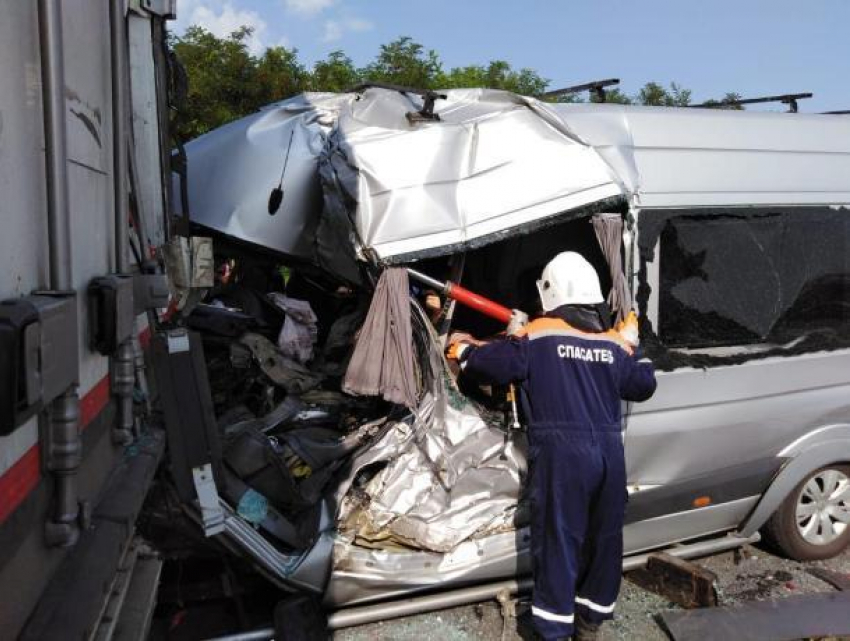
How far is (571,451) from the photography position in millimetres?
3314

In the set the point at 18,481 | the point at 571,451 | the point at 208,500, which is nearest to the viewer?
the point at 18,481

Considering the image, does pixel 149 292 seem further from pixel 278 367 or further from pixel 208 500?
pixel 278 367

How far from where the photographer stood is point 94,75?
5.86 feet

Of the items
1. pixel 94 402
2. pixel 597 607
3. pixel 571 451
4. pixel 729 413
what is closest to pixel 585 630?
pixel 597 607

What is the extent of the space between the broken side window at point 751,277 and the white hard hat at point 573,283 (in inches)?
13.1

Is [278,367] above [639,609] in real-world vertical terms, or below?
above

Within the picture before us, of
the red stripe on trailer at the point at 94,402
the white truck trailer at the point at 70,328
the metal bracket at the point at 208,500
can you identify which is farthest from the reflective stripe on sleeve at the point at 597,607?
the red stripe on trailer at the point at 94,402

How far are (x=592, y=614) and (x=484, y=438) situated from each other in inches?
37.1

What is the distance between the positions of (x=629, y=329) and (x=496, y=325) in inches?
40.1

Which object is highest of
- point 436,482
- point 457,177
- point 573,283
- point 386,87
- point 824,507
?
point 386,87

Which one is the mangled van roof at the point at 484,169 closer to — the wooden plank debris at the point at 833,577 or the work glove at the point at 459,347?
the work glove at the point at 459,347

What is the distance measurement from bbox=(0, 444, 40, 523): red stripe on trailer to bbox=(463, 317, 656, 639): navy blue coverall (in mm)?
2318

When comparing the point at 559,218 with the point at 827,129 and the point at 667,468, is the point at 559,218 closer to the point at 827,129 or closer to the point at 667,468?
the point at 667,468

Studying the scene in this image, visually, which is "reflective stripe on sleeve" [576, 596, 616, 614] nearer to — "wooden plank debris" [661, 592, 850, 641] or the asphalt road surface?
the asphalt road surface
